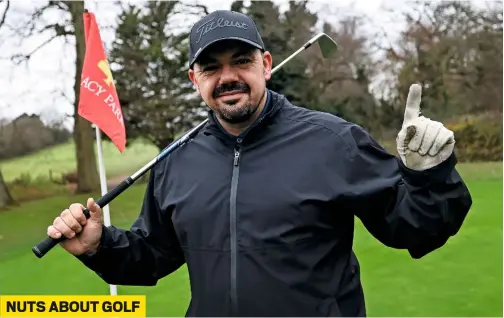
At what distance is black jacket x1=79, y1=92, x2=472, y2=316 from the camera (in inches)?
49.4

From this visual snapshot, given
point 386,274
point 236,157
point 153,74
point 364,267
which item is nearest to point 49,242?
point 236,157

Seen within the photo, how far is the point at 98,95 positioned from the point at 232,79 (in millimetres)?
2571

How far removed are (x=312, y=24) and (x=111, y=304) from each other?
310 inches

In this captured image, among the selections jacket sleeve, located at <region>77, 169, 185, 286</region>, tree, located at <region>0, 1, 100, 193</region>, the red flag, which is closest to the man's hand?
jacket sleeve, located at <region>77, 169, 185, 286</region>

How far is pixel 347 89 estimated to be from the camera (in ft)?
39.6

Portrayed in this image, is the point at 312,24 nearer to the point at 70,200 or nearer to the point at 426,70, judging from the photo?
the point at 426,70

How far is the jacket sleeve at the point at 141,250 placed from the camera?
5.00 feet

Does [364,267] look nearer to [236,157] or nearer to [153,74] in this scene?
[236,157]

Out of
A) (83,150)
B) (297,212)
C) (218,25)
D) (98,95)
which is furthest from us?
(83,150)

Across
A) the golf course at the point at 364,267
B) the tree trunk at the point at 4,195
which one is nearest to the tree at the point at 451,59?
the golf course at the point at 364,267

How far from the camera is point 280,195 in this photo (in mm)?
1287

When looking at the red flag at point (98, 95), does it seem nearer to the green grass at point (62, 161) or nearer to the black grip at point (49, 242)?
the black grip at point (49, 242)

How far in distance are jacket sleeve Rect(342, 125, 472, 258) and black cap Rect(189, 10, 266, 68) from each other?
34 centimetres

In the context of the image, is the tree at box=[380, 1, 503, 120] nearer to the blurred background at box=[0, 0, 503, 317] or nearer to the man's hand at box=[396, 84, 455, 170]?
the blurred background at box=[0, 0, 503, 317]
